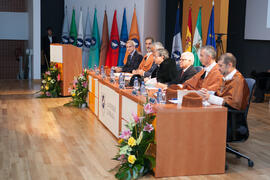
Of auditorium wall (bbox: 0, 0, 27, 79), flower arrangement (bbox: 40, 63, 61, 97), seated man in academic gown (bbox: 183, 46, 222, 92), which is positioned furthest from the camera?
auditorium wall (bbox: 0, 0, 27, 79)

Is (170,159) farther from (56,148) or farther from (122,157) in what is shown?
(56,148)

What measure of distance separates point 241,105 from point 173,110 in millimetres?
821

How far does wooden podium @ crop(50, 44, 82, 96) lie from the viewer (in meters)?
8.70

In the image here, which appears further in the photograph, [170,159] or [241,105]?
[241,105]

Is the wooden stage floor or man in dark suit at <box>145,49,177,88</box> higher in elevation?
man in dark suit at <box>145,49,177,88</box>

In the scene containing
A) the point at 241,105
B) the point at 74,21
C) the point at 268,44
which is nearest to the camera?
the point at 241,105

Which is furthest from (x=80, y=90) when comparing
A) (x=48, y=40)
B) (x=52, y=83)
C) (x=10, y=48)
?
(x=10, y=48)

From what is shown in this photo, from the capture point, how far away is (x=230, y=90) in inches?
162

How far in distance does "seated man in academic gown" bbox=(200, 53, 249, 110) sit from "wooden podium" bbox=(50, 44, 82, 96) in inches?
200

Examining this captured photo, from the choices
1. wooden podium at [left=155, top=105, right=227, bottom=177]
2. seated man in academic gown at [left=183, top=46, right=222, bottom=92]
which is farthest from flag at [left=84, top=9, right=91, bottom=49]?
wooden podium at [left=155, top=105, right=227, bottom=177]

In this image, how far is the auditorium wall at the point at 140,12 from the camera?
10.5 meters

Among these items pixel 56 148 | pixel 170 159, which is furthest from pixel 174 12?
pixel 170 159

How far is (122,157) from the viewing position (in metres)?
3.98

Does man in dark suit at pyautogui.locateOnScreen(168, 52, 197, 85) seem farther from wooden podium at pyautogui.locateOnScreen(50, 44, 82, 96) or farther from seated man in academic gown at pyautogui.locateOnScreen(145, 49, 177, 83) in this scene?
wooden podium at pyautogui.locateOnScreen(50, 44, 82, 96)
